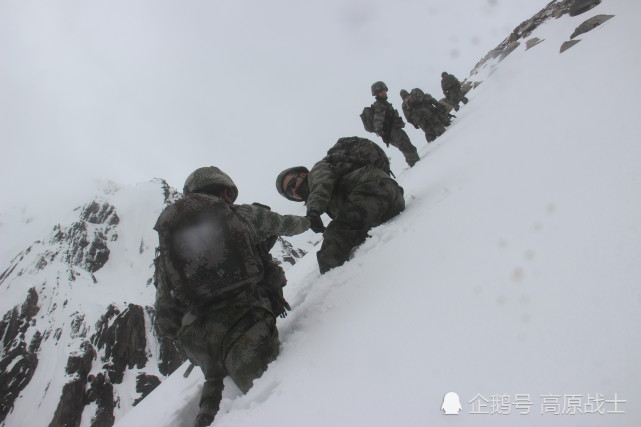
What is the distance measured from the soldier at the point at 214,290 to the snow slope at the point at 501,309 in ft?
0.75

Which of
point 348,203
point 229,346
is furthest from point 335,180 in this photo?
point 229,346

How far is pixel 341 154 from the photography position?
4.36 meters

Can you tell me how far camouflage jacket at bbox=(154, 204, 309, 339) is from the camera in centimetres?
272

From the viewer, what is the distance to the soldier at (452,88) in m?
14.2

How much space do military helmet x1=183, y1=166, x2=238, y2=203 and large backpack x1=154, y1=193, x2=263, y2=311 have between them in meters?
0.40

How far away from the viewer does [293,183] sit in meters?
4.59

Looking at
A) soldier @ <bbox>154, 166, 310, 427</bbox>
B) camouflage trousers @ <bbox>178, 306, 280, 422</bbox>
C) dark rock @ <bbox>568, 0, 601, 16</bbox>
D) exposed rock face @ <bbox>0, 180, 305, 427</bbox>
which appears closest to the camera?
camouflage trousers @ <bbox>178, 306, 280, 422</bbox>

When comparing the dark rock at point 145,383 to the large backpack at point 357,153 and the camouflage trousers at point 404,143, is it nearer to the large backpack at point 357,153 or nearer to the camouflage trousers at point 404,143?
the camouflage trousers at point 404,143

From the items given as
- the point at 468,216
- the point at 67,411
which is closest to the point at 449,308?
the point at 468,216

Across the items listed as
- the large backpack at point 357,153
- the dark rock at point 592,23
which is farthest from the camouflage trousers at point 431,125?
the large backpack at point 357,153

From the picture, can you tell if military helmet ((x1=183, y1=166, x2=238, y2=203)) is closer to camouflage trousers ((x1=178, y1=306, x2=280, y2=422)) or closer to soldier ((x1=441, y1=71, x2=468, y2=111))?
camouflage trousers ((x1=178, y1=306, x2=280, y2=422))

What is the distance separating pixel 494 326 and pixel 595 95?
2.95 metres

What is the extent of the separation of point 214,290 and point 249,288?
0.92ft

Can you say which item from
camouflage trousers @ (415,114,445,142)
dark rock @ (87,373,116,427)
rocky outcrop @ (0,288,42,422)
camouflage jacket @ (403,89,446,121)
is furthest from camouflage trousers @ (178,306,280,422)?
rocky outcrop @ (0,288,42,422)
